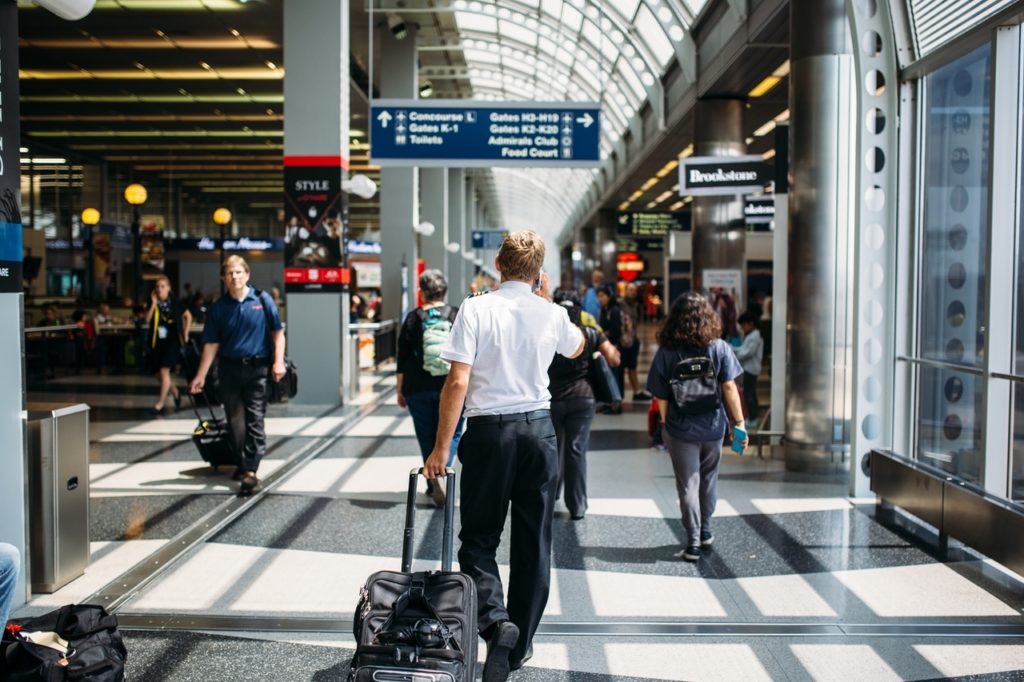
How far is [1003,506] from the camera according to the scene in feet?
16.6

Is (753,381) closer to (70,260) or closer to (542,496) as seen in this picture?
(542,496)

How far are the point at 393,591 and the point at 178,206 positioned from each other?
43.1m

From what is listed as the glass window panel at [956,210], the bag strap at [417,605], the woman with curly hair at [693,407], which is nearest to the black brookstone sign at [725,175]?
the glass window panel at [956,210]

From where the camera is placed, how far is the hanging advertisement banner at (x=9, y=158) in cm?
441

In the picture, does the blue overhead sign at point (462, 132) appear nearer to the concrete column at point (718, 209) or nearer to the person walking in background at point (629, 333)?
the person walking in background at point (629, 333)

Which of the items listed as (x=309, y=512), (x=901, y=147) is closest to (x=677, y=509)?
(x=309, y=512)

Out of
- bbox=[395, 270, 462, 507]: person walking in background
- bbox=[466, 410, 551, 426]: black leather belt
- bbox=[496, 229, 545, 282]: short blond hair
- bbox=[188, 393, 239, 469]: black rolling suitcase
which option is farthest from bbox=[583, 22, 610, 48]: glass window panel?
bbox=[466, 410, 551, 426]: black leather belt

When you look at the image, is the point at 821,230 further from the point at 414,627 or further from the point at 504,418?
the point at 414,627

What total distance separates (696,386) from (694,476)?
55 cm

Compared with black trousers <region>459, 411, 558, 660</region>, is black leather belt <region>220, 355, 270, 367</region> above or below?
above

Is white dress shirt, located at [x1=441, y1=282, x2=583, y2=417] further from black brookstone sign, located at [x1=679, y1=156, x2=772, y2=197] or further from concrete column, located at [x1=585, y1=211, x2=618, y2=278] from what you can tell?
concrete column, located at [x1=585, y1=211, x2=618, y2=278]

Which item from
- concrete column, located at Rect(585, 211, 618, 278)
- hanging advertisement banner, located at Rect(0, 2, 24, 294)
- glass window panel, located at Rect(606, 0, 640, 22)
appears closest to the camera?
hanging advertisement banner, located at Rect(0, 2, 24, 294)

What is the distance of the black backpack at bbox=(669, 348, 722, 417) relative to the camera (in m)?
5.64

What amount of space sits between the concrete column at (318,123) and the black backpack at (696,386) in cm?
850
